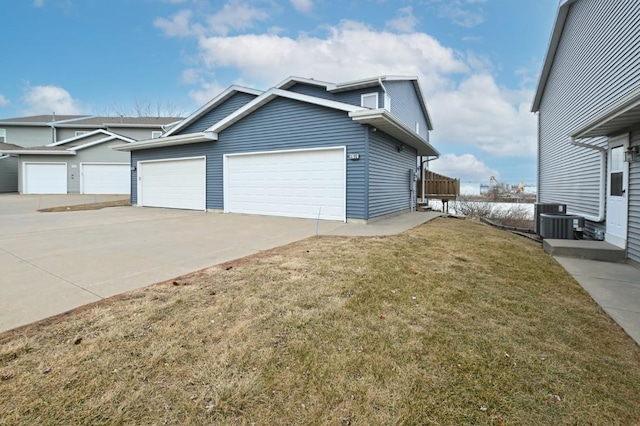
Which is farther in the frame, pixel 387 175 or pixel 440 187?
pixel 440 187

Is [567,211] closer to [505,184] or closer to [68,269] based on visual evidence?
[68,269]

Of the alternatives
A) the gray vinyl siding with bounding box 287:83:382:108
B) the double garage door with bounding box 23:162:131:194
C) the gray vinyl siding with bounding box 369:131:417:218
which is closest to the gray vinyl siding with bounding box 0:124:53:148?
the double garage door with bounding box 23:162:131:194

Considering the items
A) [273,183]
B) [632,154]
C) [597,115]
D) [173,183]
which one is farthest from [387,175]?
[173,183]

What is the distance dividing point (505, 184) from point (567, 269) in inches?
776

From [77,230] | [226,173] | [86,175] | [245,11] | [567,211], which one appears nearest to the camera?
[77,230]

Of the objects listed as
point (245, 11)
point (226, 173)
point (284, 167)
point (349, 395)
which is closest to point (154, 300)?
point (349, 395)

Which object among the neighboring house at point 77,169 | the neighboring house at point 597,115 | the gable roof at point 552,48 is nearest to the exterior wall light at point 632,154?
the neighboring house at point 597,115

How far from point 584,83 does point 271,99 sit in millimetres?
9306

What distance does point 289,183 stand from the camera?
10.2 meters

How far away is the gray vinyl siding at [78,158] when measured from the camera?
2078cm

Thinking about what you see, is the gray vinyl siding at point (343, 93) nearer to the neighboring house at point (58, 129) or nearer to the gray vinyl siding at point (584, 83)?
the gray vinyl siding at point (584, 83)

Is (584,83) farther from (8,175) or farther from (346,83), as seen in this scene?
(8,175)

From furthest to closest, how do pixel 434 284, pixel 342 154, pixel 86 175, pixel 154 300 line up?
pixel 86 175 < pixel 342 154 < pixel 434 284 < pixel 154 300

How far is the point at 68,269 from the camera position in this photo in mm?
4359
